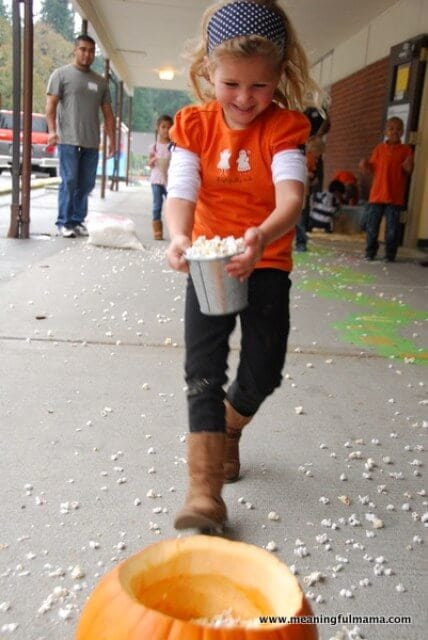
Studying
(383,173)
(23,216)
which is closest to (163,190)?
(23,216)

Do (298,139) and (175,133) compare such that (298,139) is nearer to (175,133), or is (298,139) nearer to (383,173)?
(175,133)

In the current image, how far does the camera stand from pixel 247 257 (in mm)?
1602

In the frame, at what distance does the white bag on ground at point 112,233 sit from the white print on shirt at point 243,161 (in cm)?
521

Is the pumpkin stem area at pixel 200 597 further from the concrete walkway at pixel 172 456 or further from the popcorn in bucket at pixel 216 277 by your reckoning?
the popcorn in bucket at pixel 216 277

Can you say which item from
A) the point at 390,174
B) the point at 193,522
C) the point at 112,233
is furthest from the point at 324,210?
the point at 193,522

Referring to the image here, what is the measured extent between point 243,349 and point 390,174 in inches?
244

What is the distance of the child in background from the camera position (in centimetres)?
768

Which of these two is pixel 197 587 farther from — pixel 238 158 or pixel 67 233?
pixel 67 233

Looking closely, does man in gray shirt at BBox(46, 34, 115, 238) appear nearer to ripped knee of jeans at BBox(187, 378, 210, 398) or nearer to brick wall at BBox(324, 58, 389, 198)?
brick wall at BBox(324, 58, 389, 198)

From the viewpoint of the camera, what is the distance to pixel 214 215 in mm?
2053

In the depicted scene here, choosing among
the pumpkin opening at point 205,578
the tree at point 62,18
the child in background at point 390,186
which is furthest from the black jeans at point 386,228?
the pumpkin opening at point 205,578

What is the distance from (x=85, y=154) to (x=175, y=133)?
19.1ft

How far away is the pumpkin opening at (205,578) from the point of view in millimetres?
1309

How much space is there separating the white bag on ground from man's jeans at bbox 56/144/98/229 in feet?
1.81
